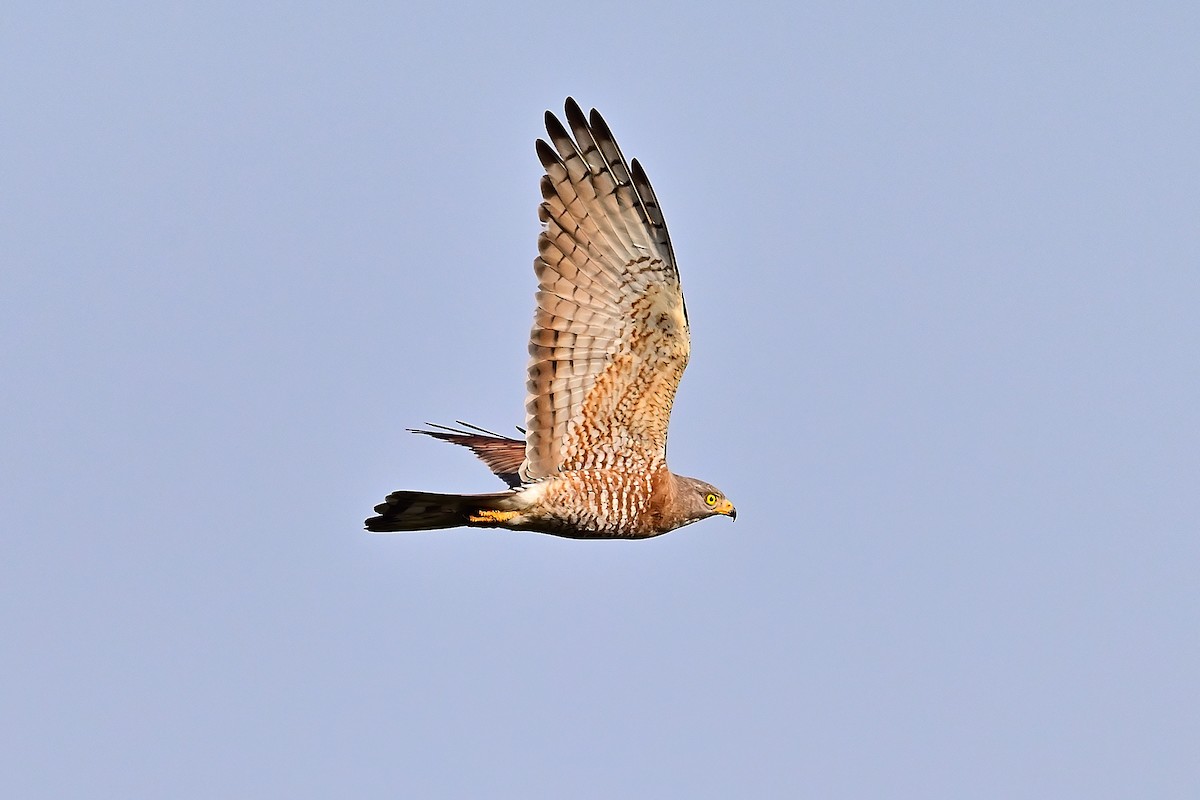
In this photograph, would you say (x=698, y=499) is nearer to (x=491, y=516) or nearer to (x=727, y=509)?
(x=727, y=509)

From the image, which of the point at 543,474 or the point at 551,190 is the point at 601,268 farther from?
the point at 543,474

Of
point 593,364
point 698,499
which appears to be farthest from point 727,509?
point 593,364

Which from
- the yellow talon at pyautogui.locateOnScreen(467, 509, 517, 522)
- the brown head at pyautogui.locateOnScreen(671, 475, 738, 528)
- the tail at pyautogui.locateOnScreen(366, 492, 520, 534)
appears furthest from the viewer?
the brown head at pyautogui.locateOnScreen(671, 475, 738, 528)

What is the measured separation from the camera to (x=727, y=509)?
12.7 meters

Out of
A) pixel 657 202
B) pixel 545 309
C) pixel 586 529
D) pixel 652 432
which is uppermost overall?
pixel 657 202

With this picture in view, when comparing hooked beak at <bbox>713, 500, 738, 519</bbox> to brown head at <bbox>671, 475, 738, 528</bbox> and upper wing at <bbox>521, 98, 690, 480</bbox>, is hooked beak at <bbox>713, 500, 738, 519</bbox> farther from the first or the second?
upper wing at <bbox>521, 98, 690, 480</bbox>

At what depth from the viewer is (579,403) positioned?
11.7 metres

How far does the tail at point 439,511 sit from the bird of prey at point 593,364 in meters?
0.01

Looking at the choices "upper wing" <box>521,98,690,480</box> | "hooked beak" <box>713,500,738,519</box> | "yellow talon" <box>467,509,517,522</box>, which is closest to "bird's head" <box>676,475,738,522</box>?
"hooked beak" <box>713,500,738,519</box>

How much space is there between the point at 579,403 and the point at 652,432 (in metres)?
0.66

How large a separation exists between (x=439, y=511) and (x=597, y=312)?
1.86 m

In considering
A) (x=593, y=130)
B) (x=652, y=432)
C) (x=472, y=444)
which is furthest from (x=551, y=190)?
(x=472, y=444)

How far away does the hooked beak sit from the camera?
41.6ft

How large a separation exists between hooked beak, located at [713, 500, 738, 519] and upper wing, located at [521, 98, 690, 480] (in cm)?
113
